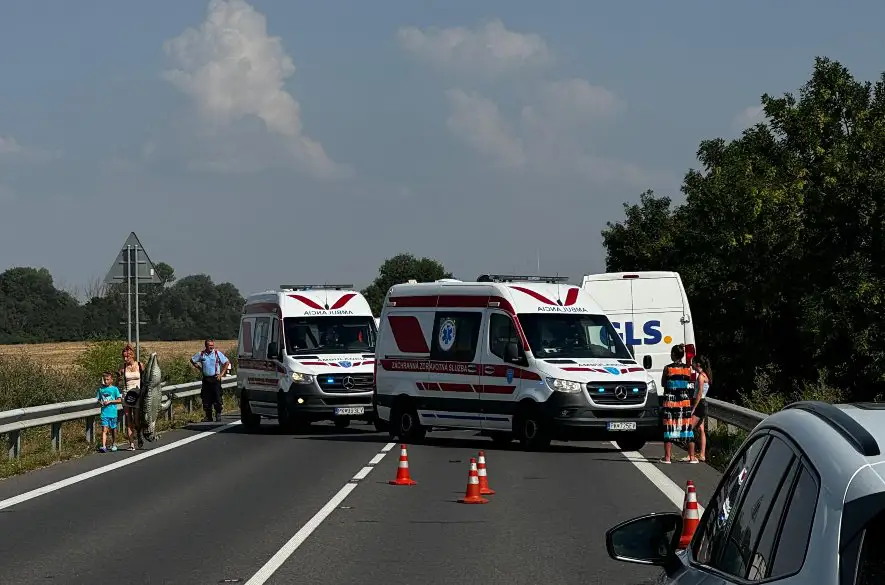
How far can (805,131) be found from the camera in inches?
2184

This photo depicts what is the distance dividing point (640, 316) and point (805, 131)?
3051cm

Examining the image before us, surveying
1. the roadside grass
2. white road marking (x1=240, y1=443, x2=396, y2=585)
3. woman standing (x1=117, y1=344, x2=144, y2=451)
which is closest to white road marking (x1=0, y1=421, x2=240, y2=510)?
woman standing (x1=117, y1=344, x2=144, y2=451)

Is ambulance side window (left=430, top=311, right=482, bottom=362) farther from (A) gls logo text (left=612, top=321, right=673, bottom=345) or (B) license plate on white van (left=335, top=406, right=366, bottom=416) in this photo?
(A) gls logo text (left=612, top=321, right=673, bottom=345)

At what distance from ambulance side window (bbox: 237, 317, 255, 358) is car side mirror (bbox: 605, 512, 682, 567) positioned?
25.7 metres

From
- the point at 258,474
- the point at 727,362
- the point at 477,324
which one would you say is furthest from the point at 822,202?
the point at 258,474

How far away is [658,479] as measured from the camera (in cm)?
1789

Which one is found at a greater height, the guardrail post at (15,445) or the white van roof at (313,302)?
the white van roof at (313,302)

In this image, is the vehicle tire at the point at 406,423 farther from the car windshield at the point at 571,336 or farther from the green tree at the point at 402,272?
the green tree at the point at 402,272

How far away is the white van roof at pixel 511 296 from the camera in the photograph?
23672 millimetres

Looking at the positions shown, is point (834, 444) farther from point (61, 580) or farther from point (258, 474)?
point (258, 474)

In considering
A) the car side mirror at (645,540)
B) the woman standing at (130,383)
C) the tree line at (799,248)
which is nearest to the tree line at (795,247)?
the tree line at (799,248)

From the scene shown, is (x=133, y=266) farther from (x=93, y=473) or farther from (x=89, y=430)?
(x=93, y=473)

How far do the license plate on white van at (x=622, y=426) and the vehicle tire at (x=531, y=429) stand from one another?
93 centimetres

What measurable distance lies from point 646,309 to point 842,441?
24.0m
